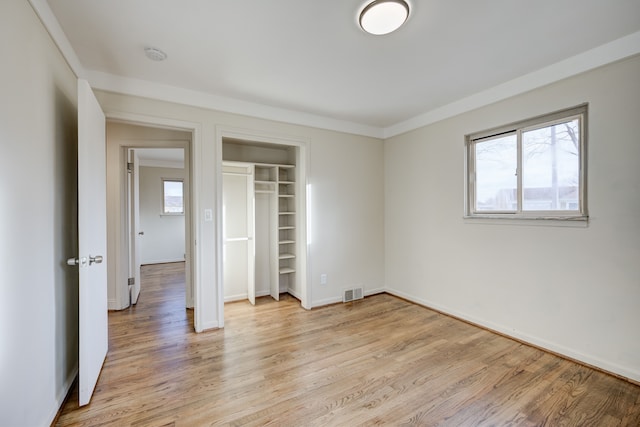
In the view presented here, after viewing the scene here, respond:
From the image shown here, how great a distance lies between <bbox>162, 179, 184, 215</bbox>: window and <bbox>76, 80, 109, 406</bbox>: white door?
524 cm

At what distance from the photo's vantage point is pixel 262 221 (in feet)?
13.7

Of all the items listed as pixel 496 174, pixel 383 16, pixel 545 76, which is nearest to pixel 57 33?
pixel 383 16

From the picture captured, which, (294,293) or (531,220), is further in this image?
(294,293)

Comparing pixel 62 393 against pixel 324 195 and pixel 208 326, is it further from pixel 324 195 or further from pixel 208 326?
pixel 324 195

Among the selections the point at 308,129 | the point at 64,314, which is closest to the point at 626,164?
the point at 308,129

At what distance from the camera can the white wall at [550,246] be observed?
2.08 m

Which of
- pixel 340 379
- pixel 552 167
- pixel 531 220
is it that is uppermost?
pixel 552 167

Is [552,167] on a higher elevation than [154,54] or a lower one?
lower

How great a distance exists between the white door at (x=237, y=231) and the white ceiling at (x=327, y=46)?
3.91 ft

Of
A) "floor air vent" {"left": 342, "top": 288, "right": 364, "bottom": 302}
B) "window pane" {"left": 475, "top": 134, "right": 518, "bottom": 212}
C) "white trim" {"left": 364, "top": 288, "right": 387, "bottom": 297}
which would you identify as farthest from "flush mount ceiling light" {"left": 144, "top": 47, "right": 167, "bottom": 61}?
"white trim" {"left": 364, "top": 288, "right": 387, "bottom": 297}

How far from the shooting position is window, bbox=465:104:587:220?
2373 millimetres

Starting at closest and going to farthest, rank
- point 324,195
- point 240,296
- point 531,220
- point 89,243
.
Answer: point 89,243
point 531,220
point 324,195
point 240,296

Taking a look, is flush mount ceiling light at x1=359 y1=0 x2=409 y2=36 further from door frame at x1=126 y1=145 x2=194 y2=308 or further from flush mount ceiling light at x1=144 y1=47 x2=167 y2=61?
door frame at x1=126 y1=145 x2=194 y2=308

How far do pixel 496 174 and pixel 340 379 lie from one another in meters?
2.53
